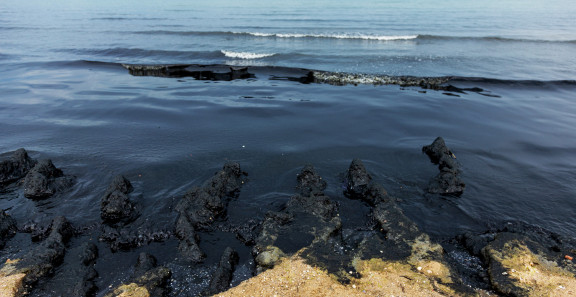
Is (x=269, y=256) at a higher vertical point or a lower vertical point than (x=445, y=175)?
lower

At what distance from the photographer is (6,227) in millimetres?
6355

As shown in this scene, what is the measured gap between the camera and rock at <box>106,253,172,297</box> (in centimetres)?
496

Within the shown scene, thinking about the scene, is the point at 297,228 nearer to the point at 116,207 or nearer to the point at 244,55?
the point at 116,207

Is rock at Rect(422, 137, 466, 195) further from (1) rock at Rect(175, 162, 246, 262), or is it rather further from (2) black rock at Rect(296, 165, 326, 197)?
(1) rock at Rect(175, 162, 246, 262)

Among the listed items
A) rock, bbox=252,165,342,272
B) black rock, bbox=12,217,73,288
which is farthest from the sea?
black rock, bbox=12,217,73,288

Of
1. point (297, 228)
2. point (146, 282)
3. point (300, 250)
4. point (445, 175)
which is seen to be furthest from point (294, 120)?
point (146, 282)

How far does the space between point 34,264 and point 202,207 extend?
2.93 metres

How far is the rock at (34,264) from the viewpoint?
5.16 meters

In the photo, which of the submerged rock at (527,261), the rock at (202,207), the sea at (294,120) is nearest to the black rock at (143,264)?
the sea at (294,120)

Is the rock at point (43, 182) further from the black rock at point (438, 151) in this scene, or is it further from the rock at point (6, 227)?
the black rock at point (438, 151)

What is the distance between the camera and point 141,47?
2530 cm

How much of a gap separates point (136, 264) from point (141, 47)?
23.8 metres

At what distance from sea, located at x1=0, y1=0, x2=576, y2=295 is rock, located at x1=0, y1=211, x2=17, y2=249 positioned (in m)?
0.24

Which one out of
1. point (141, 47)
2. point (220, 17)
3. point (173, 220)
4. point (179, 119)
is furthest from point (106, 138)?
point (220, 17)
